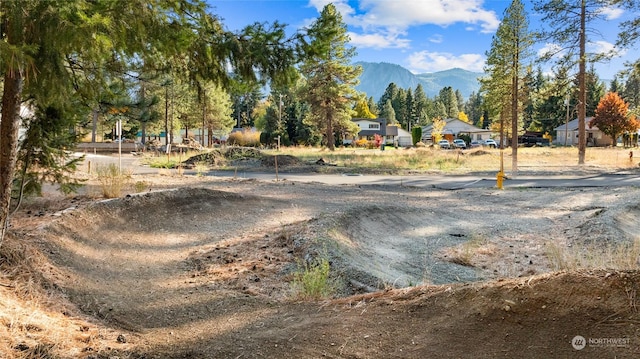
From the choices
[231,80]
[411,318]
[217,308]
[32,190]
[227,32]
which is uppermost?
[227,32]

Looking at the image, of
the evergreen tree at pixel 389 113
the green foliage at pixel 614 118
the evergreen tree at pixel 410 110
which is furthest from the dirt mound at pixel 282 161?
the evergreen tree at pixel 410 110

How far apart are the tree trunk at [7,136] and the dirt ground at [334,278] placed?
0.48m

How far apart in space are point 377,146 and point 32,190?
65.4 m

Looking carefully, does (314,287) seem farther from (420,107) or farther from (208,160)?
(420,107)

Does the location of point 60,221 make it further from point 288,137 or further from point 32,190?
point 288,137

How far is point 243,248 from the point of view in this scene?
7.61m

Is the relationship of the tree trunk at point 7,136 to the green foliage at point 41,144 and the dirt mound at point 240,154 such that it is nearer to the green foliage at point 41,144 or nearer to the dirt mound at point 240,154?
the green foliage at point 41,144

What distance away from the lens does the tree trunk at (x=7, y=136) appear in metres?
5.52

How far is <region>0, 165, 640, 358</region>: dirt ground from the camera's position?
3010mm

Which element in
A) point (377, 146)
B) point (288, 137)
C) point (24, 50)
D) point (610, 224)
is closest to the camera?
point (24, 50)

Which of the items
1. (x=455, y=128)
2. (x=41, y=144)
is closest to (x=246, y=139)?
(x=455, y=128)

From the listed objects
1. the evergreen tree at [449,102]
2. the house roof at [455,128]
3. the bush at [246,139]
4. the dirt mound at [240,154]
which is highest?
the evergreen tree at [449,102]

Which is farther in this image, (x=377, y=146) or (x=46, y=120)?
(x=377, y=146)

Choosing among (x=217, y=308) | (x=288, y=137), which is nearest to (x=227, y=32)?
(x=217, y=308)
